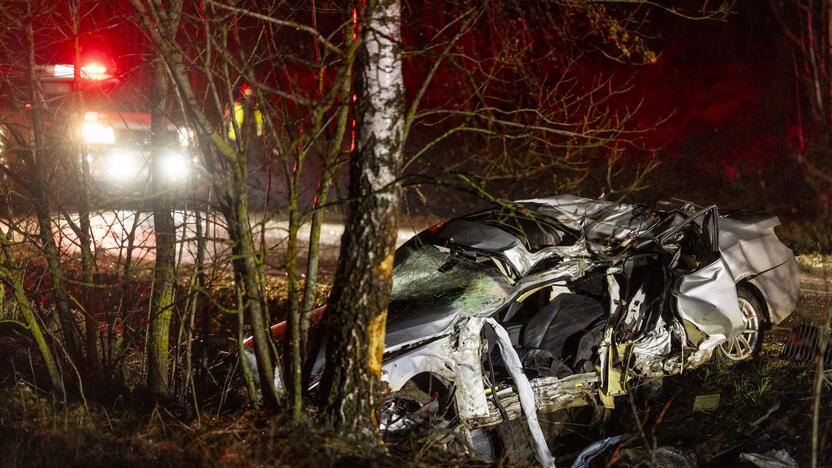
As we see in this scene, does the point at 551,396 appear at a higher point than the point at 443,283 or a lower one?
lower

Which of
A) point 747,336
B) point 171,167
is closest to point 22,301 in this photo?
point 171,167

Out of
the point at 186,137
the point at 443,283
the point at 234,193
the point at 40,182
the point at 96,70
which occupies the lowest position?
the point at 443,283

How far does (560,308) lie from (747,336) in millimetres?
1902

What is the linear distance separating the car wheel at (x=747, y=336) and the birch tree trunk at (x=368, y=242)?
144 inches

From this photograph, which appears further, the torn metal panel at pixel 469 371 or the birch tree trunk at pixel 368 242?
the torn metal panel at pixel 469 371

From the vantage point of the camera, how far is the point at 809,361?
618 cm

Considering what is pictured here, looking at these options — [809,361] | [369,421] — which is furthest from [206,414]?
[809,361]

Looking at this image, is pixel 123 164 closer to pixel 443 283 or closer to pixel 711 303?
pixel 443 283

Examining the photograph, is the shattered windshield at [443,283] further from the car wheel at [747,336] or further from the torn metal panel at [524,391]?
the car wheel at [747,336]

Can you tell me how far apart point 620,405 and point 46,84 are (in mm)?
5765

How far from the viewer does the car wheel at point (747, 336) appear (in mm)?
6367

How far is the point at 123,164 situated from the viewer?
8.26m

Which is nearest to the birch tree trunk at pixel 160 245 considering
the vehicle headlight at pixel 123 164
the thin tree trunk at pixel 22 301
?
the thin tree trunk at pixel 22 301

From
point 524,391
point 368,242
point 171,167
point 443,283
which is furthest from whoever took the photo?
point 443,283
